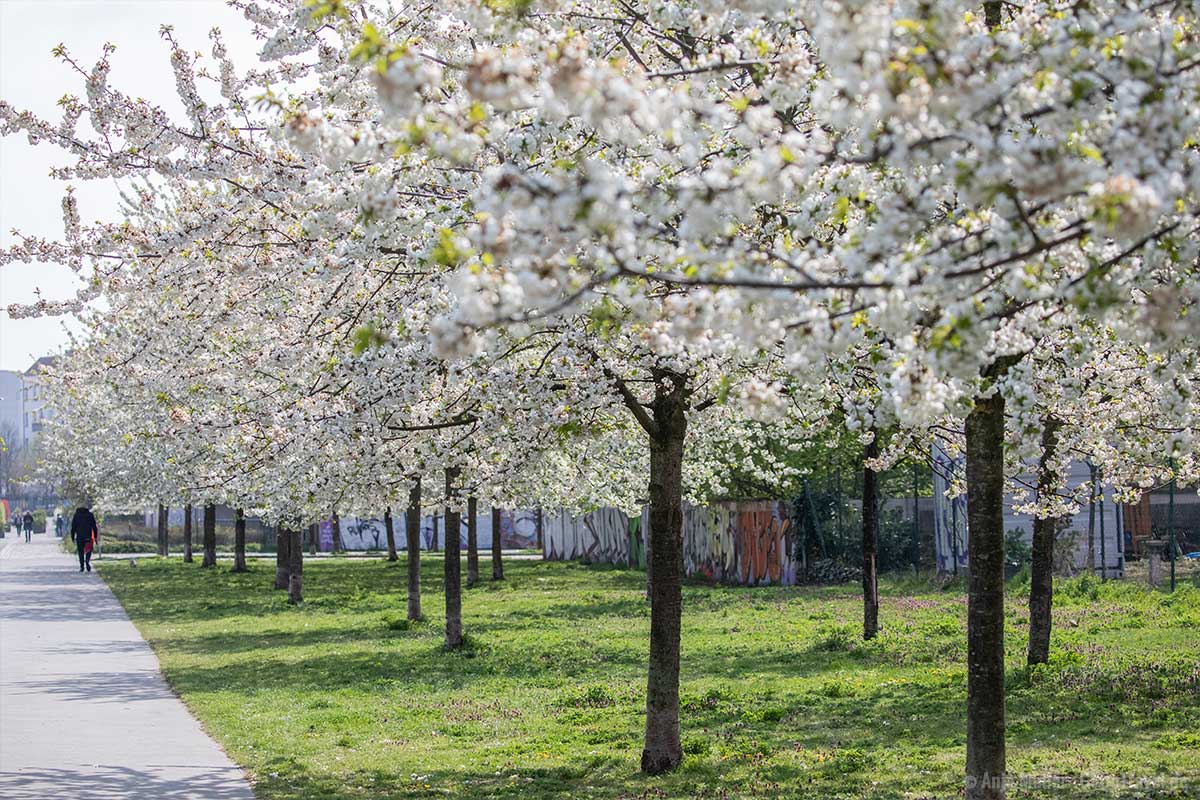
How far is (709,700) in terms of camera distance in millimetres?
12078

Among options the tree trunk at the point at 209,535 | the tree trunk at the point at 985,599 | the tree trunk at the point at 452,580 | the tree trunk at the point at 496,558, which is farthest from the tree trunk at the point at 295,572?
the tree trunk at the point at 985,599

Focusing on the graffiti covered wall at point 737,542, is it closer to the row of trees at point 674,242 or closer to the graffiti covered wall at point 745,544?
the graffiti covered wall at point 745,544

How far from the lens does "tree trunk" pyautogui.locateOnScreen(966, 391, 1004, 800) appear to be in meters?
6.96

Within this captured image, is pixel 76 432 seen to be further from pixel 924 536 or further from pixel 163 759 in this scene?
pixel 163 759

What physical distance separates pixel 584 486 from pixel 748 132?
1804 centimetres

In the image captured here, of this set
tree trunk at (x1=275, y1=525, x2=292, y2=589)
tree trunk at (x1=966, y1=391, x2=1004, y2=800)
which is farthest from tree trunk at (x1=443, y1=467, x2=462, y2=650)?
tree trunk at (x1=275, y1=525, x2=292, y2=589)

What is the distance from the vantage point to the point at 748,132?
4.42 m

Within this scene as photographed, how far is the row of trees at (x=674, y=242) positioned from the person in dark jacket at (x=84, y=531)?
23914mm

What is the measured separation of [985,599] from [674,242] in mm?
3389

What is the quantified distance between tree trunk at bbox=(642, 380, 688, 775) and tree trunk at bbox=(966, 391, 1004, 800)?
107 inches

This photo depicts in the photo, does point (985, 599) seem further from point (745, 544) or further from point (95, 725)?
point (745, 544)

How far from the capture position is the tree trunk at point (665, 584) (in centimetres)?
934

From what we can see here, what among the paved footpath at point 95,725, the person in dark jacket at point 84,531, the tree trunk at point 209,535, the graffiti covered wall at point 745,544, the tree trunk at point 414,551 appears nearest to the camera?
the paved footpath at point 95,725

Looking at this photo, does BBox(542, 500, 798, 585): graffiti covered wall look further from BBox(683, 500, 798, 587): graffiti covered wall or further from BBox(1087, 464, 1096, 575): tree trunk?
BBox(1087, 464, 1096, 575): tree trunk
